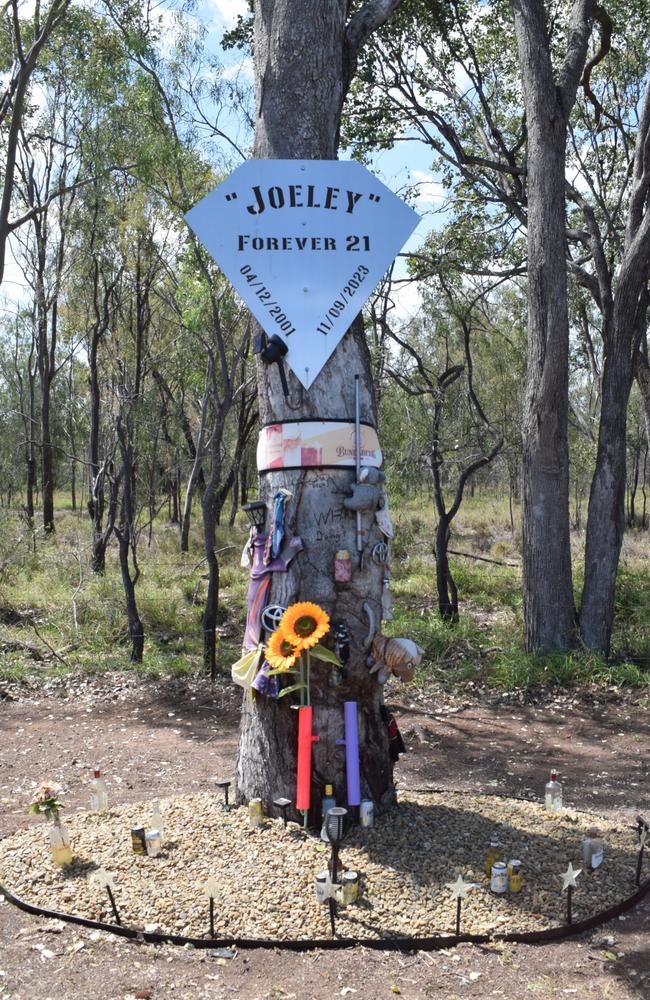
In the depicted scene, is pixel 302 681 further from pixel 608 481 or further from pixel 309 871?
pixel 608 481

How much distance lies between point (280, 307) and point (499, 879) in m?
2.66

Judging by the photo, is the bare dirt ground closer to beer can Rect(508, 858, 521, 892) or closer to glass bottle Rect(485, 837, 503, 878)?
beer can Rect(508, 858, 521, 892)

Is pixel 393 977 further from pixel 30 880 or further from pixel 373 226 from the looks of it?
pixel 373 226

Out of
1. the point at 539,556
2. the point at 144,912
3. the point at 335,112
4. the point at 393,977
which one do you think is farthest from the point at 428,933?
the point at 539,556

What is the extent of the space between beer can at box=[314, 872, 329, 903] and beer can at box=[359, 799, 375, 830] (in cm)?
52

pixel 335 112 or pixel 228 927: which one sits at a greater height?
pixel 335 112

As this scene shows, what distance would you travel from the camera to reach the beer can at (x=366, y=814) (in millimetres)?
3811

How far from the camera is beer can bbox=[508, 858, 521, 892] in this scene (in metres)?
3.39

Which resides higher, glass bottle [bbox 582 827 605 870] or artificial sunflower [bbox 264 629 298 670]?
artificial sunflower [bbox 264 629 298 670]

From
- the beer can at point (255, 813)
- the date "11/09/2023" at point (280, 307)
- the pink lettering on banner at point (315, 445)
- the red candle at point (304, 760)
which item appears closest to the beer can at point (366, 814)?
the red candle at point (304, 760)

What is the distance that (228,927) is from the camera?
10.4 feet

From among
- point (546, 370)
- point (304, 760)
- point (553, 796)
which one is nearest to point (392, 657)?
point (304, 760)

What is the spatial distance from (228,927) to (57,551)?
11841mm

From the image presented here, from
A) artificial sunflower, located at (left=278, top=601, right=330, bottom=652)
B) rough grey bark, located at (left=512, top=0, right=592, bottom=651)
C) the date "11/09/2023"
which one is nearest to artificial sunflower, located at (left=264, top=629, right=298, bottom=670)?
artificial sunflower, located at (left=278, top=601, right=330, bottom=652)
